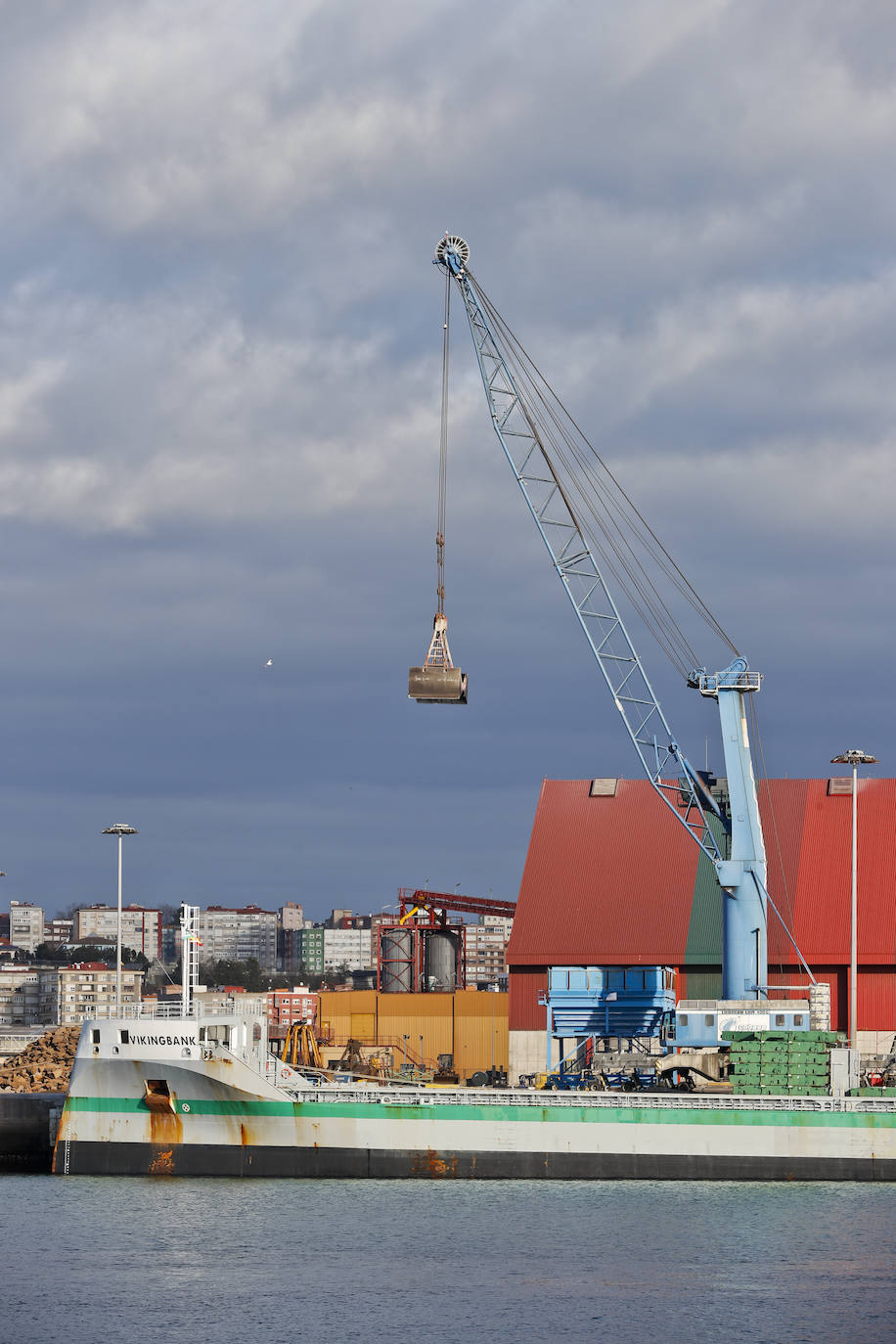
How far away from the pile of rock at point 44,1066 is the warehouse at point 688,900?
23716mm

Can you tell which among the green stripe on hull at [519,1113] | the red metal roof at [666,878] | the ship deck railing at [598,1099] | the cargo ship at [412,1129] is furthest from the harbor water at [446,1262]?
the red metal roof at [666,878]

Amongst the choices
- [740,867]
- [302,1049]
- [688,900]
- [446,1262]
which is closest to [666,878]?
[688,900]

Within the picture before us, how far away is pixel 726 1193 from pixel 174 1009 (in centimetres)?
2304

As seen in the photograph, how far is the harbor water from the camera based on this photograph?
41.6 meters

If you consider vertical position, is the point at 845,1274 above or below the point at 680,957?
below

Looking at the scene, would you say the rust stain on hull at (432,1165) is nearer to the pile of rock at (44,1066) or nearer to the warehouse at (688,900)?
the pile of rock at (44,1066)

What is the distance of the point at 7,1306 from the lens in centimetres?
4344

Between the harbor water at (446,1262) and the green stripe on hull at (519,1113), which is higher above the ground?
the green stripe on hull at (519,1113)

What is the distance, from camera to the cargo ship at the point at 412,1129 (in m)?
61.9

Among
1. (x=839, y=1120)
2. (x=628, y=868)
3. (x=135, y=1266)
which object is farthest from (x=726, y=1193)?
(x=628, y=868)

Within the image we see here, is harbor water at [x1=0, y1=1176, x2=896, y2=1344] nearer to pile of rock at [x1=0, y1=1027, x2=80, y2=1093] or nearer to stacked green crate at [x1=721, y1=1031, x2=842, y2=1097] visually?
stacked green crate at [x1=721, y1=1031, x2=842, y2=1097]

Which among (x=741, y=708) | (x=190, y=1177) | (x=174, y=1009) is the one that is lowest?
(x=190, y=1177)

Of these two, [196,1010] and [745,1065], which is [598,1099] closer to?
[745,1065]

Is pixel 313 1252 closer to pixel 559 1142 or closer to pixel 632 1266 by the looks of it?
pixel 632 1266
